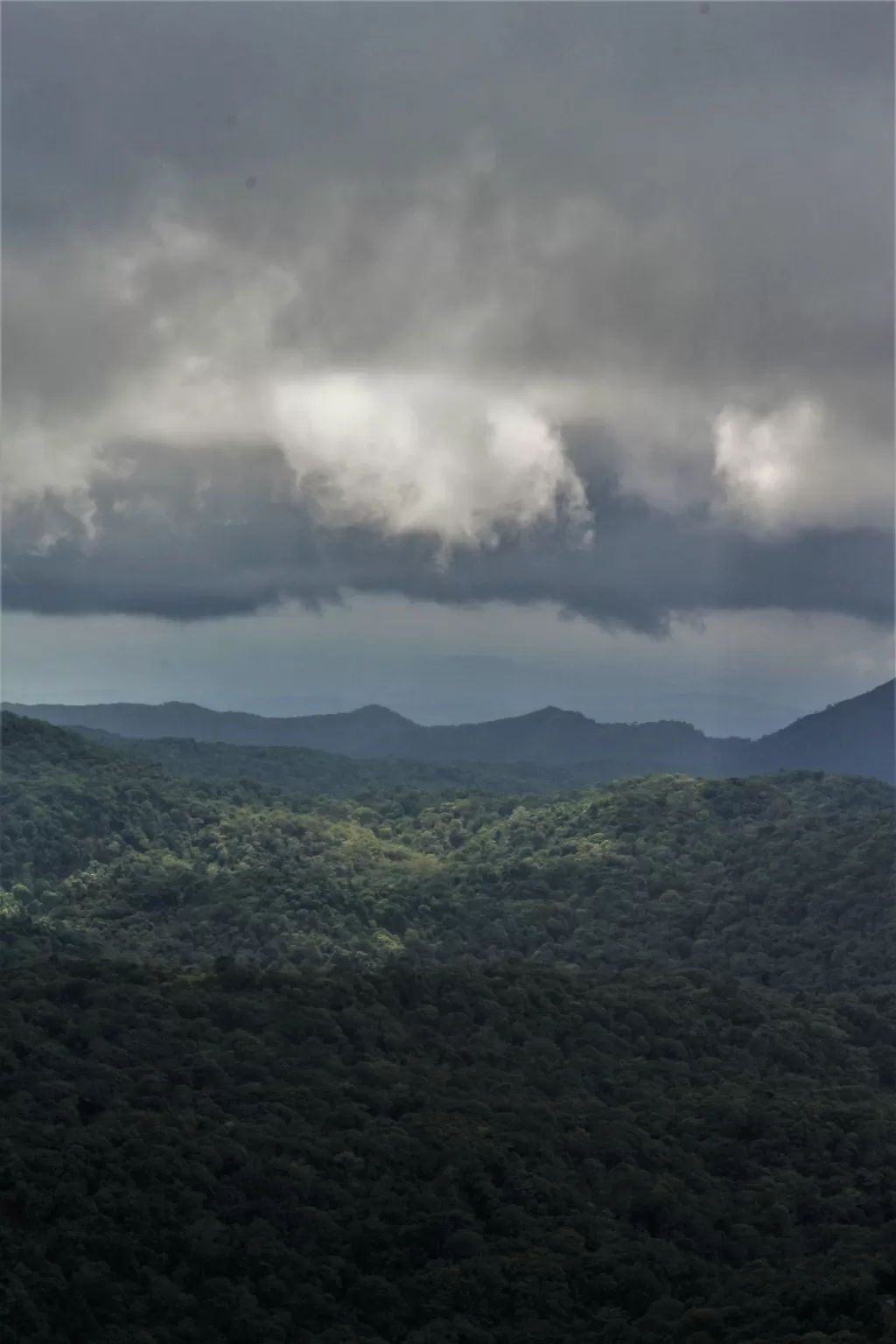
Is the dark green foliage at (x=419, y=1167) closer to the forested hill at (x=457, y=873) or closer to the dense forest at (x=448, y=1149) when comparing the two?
the dense forest at (x=448, y=1149)

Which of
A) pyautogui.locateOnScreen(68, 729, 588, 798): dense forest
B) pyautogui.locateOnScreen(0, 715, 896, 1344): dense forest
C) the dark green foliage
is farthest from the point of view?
pyautogui.locateOnScreen(68, 729, 588, 798): dense forest

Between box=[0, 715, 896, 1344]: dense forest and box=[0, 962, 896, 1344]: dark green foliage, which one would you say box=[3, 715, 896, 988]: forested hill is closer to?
box=[0, 715, 896, 1344]: dense forest

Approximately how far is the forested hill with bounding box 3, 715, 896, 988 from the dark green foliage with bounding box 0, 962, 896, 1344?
3166 centimetres

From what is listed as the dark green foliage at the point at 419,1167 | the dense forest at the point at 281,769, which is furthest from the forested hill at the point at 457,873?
the dense forest at the point at 281,769

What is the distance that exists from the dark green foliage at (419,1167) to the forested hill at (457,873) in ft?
104

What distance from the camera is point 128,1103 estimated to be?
4922cm

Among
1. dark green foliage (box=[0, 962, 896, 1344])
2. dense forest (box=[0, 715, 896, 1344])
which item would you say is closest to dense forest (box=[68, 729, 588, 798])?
dense forest (box=[0, 715, 896, 1344])

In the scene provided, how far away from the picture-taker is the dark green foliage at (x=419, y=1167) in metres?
41.5

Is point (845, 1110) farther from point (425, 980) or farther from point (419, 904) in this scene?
point (419, 904)

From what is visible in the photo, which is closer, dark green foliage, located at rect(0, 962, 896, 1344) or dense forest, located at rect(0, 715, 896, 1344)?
dark green foliage, located at rect(0, 962, 896, 1344)

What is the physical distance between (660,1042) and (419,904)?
175ft

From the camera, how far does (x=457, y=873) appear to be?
123 m

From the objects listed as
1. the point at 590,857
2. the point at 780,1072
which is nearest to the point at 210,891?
the point at 590,857

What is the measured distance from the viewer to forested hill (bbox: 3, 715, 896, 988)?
9806 cm
